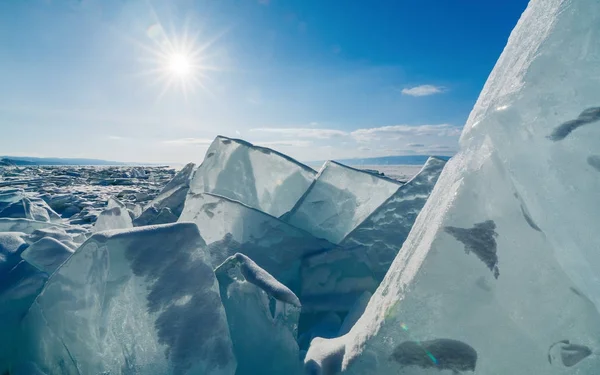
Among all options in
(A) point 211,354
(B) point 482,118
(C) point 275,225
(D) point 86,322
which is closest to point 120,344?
(D) point 86,322

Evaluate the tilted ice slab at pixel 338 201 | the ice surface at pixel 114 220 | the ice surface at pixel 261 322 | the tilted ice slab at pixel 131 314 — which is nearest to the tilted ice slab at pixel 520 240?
the ice surface at pixel 261 322

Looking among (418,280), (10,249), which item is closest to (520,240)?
(418,280)

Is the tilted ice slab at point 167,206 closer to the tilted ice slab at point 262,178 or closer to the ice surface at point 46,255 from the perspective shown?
the tilted ice slab at point 262,178

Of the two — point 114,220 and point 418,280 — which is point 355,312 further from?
point 114,220

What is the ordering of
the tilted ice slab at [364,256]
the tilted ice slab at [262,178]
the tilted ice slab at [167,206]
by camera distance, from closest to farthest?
the tilted ice slab at [364,256], the tilted ice slab at [262,178], the tilted ice slab at [167,206]

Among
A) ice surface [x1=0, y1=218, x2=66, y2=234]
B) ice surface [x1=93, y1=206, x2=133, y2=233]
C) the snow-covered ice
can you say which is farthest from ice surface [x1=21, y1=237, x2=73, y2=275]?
ice surface [x1=0, y1=218, x2=66, y2=234]
